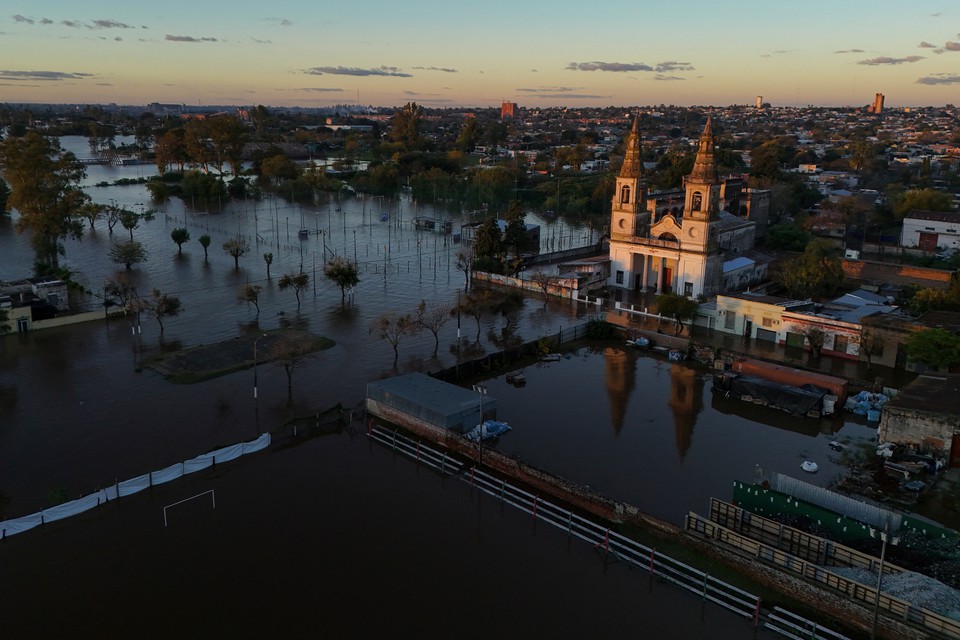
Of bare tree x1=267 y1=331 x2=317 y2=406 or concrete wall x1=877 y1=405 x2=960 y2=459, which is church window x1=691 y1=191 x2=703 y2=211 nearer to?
concrete wall x1=877 y1=405 x2=960 y2=459

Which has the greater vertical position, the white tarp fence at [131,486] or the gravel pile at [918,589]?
the gravel pile at [918,589]

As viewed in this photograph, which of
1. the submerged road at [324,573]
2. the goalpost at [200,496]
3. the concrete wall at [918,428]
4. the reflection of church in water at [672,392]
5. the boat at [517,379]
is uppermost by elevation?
the concrete wall at [918,428]

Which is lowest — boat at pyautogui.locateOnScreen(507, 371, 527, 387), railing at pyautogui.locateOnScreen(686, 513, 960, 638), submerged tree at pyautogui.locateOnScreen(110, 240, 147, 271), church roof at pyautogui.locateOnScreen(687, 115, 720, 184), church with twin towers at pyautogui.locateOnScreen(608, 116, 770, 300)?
boat at pyautogui.locateOnScreen(507, 371, 527, 387)

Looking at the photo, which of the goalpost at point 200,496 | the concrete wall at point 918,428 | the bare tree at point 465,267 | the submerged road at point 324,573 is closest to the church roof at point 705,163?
the bare tree at point 465,267

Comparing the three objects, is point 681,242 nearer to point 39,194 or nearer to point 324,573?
point 324,573

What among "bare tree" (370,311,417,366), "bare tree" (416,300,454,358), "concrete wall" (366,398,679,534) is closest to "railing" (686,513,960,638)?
"concrete wall" (366,398,679,534)

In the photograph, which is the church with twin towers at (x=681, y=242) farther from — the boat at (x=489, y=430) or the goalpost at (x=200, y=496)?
the goalpost at (x=200, y=496)

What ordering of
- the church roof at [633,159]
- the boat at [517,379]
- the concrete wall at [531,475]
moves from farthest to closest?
the church roof at [633,159]
the boat at [517,379]
the concrete wall at [531,475]

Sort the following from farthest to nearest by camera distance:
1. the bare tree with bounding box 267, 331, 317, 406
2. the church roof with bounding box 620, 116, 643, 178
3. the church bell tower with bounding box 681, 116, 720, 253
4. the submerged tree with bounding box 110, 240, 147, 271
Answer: the submerged tree with bounding box 110, 240, 147, 271 < the church roof with bounding box 620, 116, 643, 178 < the church bell tower with bounding box 681, 116, 720, 253 < the bare tree with bounding box 267, 331, 317, 406
